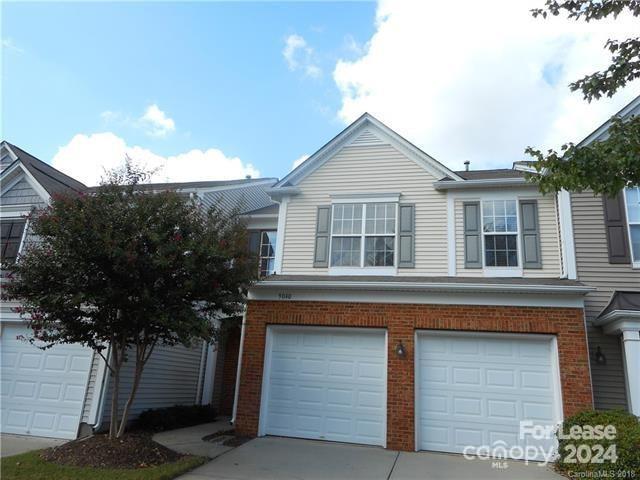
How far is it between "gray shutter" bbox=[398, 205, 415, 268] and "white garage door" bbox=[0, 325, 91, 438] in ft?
25.3

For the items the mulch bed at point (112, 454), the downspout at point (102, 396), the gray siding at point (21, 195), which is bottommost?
the mulch bed at point (112, 454)

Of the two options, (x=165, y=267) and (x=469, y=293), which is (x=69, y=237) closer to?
(x=165, y=267)

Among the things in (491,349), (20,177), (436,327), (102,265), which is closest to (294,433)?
(436,327)

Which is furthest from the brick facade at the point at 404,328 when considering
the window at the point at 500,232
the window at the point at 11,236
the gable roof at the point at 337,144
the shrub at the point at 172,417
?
the window at the point at 11,236

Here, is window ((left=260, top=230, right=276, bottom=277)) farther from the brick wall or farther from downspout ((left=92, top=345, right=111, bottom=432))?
downspout ((left=92, top=345, right=111, bottom=432))

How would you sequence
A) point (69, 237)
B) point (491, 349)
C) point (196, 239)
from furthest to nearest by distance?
1. point (491, 349)
2. point (196, 239)
3. point (69, 237)

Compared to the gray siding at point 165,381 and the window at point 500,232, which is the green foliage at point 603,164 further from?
the gray siding at point 165,381

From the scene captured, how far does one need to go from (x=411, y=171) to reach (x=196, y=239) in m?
5.66

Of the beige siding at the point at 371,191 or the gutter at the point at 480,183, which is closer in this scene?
the gutter at the point at 480,183

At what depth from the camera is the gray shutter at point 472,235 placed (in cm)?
1035

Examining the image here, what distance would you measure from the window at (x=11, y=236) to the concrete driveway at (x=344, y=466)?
8.99m

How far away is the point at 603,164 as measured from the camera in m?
6.74

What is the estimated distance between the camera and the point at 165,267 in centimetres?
812

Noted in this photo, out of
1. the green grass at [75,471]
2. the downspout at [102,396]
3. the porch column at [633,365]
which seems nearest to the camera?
the green grass at [75,471]
